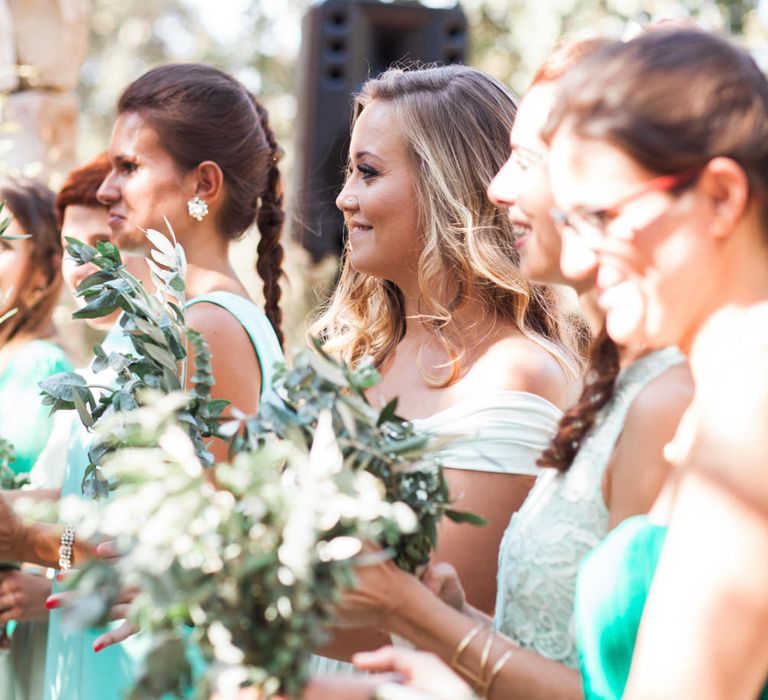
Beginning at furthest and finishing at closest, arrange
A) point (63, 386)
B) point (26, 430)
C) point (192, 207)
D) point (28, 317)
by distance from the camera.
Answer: point (28, 317)
point (26, 430)
point (192, 207)
point (63, 386)

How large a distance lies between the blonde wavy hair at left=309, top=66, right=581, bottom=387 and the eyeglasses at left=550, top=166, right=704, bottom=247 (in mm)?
981

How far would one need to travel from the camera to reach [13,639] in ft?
11.2

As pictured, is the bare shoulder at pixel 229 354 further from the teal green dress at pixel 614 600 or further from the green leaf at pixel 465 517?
the teal green dress at pixel 614 600

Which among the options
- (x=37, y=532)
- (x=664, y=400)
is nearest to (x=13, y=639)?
(x=37, y=532)

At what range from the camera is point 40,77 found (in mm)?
6586

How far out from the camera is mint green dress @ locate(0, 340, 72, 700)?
11.1 ft

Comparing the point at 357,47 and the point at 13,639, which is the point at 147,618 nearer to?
the point at 13,639

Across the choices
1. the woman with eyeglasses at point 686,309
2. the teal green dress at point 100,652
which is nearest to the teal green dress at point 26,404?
the teal green dress at point 100,652

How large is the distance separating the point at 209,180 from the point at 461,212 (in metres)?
→ 0.84

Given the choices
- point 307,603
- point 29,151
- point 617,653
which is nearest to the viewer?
point 307,603

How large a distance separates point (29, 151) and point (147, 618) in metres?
5.94

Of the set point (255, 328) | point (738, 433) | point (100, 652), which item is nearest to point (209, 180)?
point (255, 328)

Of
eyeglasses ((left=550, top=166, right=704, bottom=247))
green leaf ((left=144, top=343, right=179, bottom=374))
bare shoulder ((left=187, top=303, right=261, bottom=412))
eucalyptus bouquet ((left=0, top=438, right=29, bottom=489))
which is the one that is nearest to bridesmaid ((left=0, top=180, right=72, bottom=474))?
eucalyptus bouquet ((left=0, top=438, right=29, bottom=489))

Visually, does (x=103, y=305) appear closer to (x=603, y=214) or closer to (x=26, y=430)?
(x=603, y=214)
